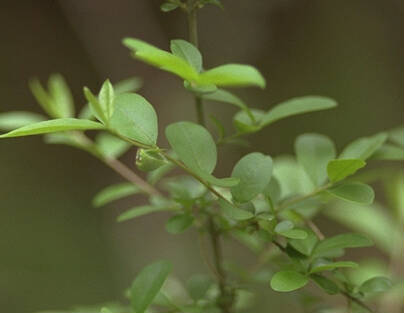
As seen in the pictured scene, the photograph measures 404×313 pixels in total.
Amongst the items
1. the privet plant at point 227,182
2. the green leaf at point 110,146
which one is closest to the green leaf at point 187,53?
the privet plant at point 227,182

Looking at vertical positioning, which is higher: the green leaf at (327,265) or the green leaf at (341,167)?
the green leaf at (341,167)

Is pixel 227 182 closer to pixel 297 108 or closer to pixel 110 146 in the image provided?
pixel 297 108

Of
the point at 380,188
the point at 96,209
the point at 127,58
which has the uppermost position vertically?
the point at 127,58

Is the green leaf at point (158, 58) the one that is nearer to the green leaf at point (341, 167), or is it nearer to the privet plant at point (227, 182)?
the privet plant at point (227, 182)

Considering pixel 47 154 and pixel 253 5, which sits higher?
pixel 253 5

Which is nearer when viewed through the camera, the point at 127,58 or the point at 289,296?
the point at 289,296

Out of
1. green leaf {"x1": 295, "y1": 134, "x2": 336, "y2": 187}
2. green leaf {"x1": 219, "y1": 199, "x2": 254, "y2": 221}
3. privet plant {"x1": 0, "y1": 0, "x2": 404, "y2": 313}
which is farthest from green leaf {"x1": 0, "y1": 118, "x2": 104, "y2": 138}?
green leaf {"x1": 295, "y1": 134, "x2": 336, "y2": 187}

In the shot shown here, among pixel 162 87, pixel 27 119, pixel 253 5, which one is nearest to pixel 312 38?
pixel 253 5

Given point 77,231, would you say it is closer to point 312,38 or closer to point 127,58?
Result: point 127,58
